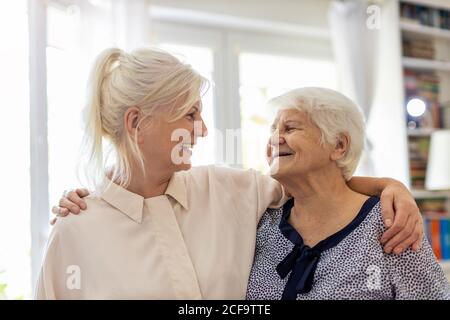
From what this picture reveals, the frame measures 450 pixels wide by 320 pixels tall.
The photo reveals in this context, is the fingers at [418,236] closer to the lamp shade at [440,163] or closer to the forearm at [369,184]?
the forearm at [369,184]

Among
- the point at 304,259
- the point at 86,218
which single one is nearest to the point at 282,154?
the point at 304,259

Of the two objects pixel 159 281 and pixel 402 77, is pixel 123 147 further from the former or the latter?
pixel 402 77

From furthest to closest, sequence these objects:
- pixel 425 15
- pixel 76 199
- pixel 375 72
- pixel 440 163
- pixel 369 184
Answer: pixel 425 15 < pixel 375 72 < pixel 440 163 < pixel 369 184 < pixel 76 199

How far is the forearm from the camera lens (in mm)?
1218

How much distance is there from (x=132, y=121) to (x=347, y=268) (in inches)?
24.7

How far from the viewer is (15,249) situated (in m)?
1.82

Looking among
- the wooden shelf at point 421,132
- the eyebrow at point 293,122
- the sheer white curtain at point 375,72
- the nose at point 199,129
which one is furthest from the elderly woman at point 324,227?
the wooden shelf at point 421,132

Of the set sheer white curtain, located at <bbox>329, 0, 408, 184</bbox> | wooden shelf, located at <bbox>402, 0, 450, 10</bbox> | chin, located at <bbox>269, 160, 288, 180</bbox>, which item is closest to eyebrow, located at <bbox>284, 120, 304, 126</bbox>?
chin, located at <bbox>269, 160, 288, 180</bbox>

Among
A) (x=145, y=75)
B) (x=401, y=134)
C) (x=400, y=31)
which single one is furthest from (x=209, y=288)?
(x=400, y=31)

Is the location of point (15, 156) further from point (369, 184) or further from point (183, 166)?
point (369, 184)

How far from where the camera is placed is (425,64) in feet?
10.3

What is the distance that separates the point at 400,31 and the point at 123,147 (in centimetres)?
250

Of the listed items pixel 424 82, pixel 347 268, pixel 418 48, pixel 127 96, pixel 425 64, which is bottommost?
pixel 347 268
